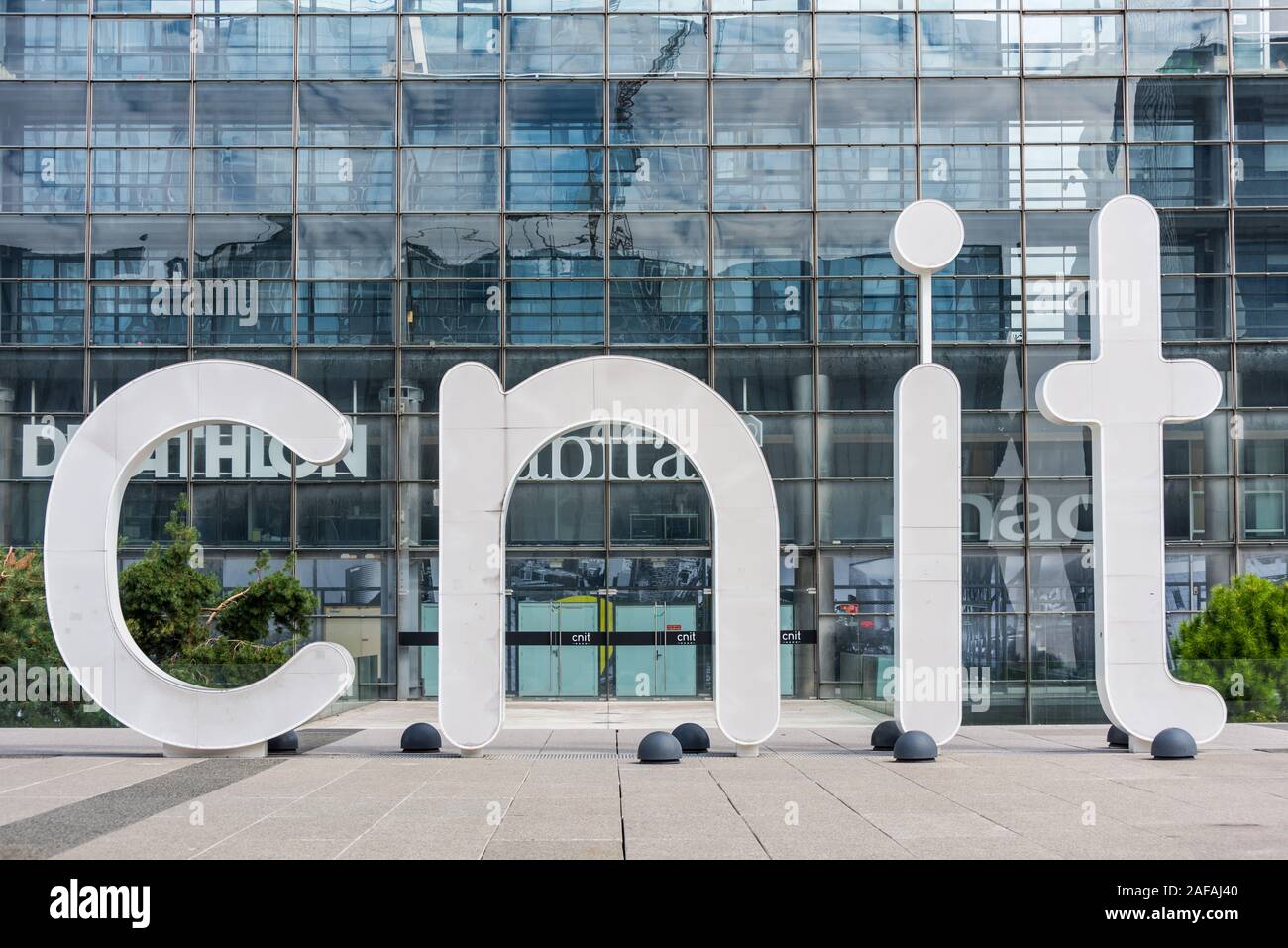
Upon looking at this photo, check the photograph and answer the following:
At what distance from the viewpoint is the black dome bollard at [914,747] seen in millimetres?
16375

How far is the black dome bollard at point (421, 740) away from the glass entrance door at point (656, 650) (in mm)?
11796

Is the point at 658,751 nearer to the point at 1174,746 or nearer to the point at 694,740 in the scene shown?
the point at 694,740

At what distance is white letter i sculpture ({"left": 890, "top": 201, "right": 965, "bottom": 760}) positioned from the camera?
55.2 ft

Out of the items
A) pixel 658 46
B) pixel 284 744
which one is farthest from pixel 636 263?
pixel 284 744

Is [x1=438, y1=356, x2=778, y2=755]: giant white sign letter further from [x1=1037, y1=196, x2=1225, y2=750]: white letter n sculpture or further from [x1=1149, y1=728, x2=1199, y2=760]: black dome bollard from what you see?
[x1=1149, y1=728, x2=1199, y2=760]: black dome bollard

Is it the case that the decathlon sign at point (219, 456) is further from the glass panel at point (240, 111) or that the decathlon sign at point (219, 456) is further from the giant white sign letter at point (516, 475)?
the giant white sign letter at point (516, 475)

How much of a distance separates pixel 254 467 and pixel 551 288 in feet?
24.1

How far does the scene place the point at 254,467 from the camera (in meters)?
29.4

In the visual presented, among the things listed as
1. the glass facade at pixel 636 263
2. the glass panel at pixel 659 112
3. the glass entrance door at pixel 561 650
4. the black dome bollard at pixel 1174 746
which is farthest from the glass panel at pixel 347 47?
the black dome bollard at pixel 1174 746

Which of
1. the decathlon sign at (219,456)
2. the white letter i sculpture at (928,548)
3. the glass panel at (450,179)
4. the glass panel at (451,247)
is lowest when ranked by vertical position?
the white letter i sculpture at (928,548)

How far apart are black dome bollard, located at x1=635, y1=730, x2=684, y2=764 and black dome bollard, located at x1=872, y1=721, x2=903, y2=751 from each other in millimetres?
2879

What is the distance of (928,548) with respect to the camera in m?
17.0

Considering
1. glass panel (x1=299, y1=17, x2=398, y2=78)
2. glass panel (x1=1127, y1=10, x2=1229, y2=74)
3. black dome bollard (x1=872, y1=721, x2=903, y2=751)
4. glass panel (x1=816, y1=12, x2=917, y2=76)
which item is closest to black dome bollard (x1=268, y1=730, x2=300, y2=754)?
black dome bollard (x1=872, y1=721, x2=903, y2=751)

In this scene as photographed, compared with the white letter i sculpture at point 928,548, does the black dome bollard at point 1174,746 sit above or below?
below
